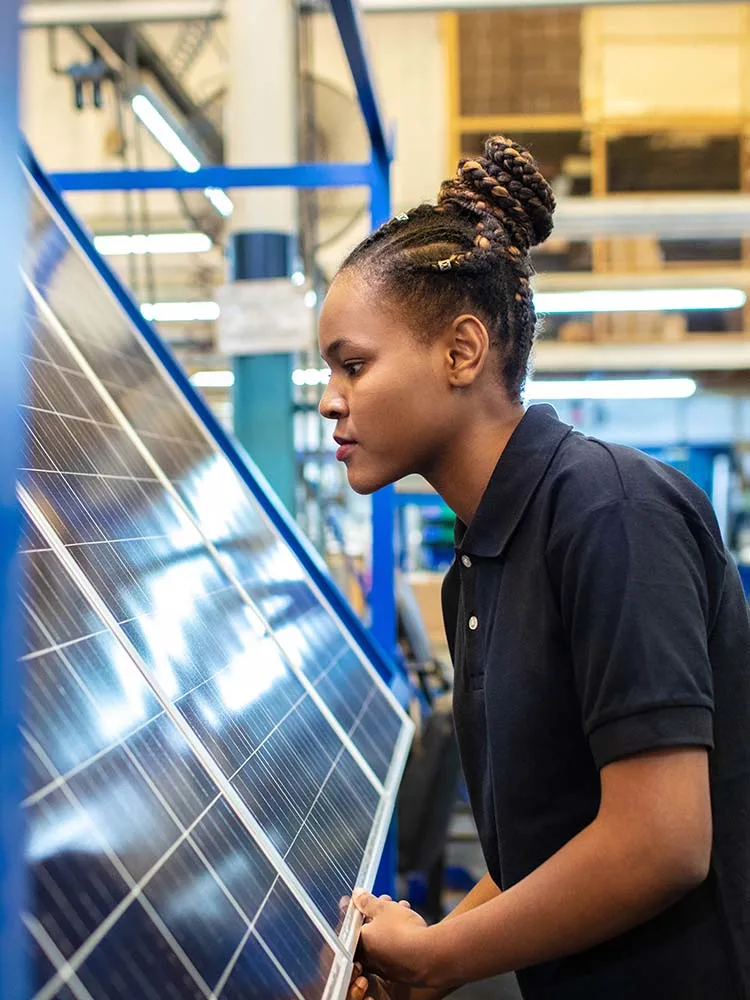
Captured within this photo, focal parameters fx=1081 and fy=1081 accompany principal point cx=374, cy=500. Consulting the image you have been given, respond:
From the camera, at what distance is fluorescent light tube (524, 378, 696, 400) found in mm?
11672

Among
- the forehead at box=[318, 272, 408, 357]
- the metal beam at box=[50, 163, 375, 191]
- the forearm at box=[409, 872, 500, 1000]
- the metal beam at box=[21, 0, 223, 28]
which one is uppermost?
the metal beam at box=[21, 0, 223, 28]

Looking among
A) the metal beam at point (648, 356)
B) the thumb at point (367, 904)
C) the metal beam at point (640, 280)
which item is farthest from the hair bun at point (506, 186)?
the metal beam at point (648, 356)

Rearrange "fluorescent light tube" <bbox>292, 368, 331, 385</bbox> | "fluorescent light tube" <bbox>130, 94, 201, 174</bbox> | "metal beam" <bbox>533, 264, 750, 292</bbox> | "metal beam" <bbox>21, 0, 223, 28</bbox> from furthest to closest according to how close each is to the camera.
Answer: "metal beam" <bbox>533, 264, 750, 292</bbox>
"metal beam" <bbox>21, 0, 223, 28</bbox>
"fluorescent light tube" <bbox>292, 368, 331, 385</bbox>
"fluorescent light tube" <bbox>130, 94, 201, 174</bbox>

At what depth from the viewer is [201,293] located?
34.4ft

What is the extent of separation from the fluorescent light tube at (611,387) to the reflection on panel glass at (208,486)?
30.3ft

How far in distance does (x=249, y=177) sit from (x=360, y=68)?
1.87ft

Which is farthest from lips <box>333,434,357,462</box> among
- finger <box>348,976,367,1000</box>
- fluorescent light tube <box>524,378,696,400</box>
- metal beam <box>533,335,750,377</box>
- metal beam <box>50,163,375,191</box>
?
metal beam <box>533,335,750,377</box>

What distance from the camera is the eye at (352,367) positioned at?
1.43 m

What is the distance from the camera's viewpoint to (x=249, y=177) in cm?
325

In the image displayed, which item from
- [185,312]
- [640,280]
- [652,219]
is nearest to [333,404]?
[185,312]

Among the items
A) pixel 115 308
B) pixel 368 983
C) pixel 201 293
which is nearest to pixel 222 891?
pixel 368 983

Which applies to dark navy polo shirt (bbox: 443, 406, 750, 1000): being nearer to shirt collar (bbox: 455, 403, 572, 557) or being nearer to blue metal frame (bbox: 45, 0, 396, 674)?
shirt collar (bbox: 455, 403, 572, 557)

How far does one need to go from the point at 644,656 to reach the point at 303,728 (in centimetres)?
67

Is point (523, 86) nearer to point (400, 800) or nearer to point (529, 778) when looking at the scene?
point (400, 800)
